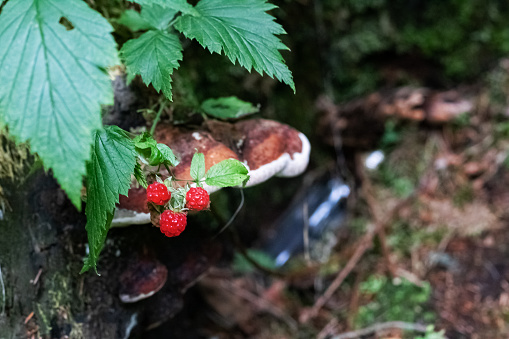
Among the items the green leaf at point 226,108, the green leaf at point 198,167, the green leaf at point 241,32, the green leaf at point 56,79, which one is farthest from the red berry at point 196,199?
the green leaf at point 226,108

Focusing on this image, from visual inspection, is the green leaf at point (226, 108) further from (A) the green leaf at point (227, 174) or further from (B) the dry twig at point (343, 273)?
(B) the dry twig at point (343, 273)

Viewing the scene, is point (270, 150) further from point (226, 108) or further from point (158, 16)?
point (158, 16)

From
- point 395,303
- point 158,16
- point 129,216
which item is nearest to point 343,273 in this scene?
point 395,303

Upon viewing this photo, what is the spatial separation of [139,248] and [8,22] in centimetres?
138

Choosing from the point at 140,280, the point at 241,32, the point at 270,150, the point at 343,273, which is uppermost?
the point at 241,32

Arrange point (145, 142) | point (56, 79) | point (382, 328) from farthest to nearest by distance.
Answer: point (382, 328), point (145, 142), point (56, 79)

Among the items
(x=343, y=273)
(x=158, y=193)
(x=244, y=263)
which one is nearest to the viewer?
(x=158, y=193)

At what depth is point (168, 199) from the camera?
62.2 inches

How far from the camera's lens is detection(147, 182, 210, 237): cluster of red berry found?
5.06ft

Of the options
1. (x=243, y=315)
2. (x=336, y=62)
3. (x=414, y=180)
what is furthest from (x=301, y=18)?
(x=243, y=315)

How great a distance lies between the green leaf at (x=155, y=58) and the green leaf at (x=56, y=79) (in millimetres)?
404

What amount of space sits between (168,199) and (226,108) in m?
0.93

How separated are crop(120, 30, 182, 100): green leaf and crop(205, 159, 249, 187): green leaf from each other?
348 millimetres

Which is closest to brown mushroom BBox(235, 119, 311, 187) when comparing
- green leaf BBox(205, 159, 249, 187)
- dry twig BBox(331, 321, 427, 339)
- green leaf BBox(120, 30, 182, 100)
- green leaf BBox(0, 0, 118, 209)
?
green leaf BBox(205, 159, 249, 187)
